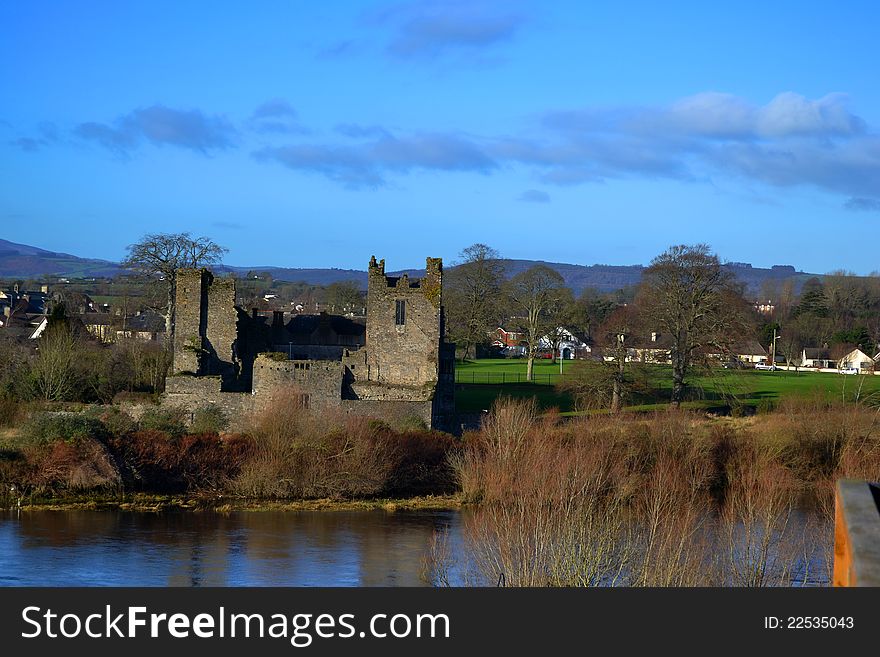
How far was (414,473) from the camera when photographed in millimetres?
38188

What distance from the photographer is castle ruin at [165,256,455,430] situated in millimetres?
41406

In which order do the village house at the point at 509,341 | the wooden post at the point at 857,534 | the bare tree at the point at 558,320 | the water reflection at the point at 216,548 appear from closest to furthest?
the wooden post at the point at 857,534, the water reflection at the point at 216,548, the bare tree at the point at 558,320, the village house at the point at 509,341

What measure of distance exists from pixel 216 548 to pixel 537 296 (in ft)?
144

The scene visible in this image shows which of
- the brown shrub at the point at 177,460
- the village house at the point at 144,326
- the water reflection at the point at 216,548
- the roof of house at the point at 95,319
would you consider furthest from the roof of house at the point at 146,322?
the water reflection at the point at 216,548

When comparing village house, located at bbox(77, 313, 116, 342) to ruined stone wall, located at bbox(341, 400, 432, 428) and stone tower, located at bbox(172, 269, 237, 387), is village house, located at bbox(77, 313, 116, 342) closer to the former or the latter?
stone tower, located at bbox(172, 269, 237, 387)

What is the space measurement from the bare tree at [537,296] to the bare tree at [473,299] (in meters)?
1.29

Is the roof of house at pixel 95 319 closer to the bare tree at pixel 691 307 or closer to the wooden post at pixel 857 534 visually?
the bare tree at pixel 691 307

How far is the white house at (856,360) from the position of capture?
79.6 m

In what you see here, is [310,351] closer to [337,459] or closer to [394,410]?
[394,410]

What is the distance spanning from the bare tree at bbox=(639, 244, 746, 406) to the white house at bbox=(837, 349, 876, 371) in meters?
34.1

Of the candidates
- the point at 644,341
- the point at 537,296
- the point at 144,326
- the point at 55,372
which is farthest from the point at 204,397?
the point at 144,326
